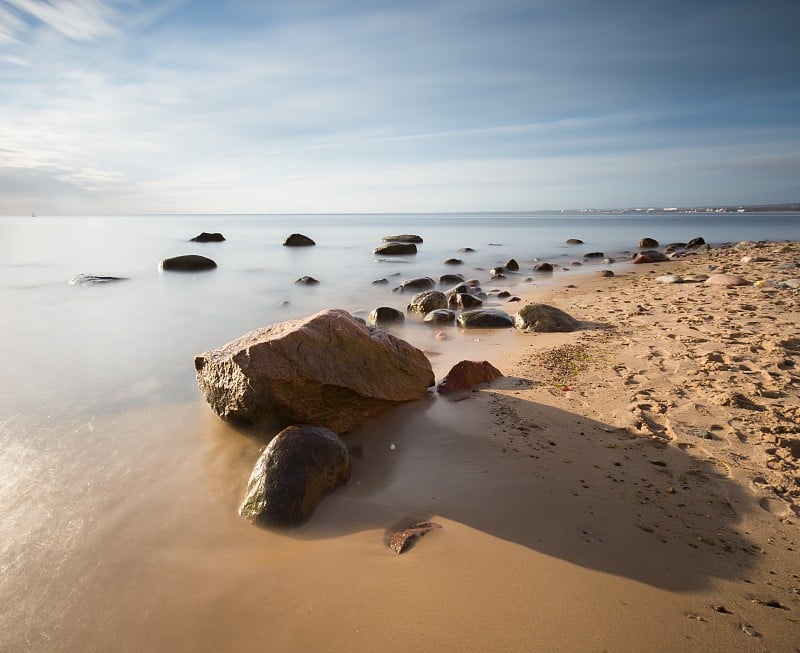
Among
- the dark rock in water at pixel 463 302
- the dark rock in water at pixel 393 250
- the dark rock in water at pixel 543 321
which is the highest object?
the dark rock in water at pixel 543 321

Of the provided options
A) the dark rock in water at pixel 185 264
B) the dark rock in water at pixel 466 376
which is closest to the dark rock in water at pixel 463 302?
the dark rock in water at pixel 466 376

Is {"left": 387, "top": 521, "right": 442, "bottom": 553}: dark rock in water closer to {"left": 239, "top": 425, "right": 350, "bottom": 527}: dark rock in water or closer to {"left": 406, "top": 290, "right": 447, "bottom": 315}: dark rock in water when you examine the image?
{"left": 239, "top": 425, "right": 350, "bottom": 527}: dark rock in water

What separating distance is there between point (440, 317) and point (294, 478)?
5804 mm

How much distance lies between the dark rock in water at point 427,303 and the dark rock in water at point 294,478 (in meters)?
6.23

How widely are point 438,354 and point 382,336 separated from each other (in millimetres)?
2069

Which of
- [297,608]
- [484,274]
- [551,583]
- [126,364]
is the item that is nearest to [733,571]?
[551,583]

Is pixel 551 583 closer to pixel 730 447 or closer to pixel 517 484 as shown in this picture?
pixel 517 484

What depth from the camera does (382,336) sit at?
469cm

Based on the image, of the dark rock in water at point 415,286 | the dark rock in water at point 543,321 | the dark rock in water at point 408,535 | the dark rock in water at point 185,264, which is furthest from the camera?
the dark rock in water at point 185,264

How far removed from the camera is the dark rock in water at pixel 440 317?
845 cm

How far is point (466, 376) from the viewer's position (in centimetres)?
499

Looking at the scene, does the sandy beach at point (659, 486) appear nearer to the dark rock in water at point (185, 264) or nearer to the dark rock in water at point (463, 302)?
the dark rock in water at point (463, 302)

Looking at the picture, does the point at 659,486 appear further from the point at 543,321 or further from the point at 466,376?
the point at 543,321

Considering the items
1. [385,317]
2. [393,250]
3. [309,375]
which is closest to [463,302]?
[385,317]
